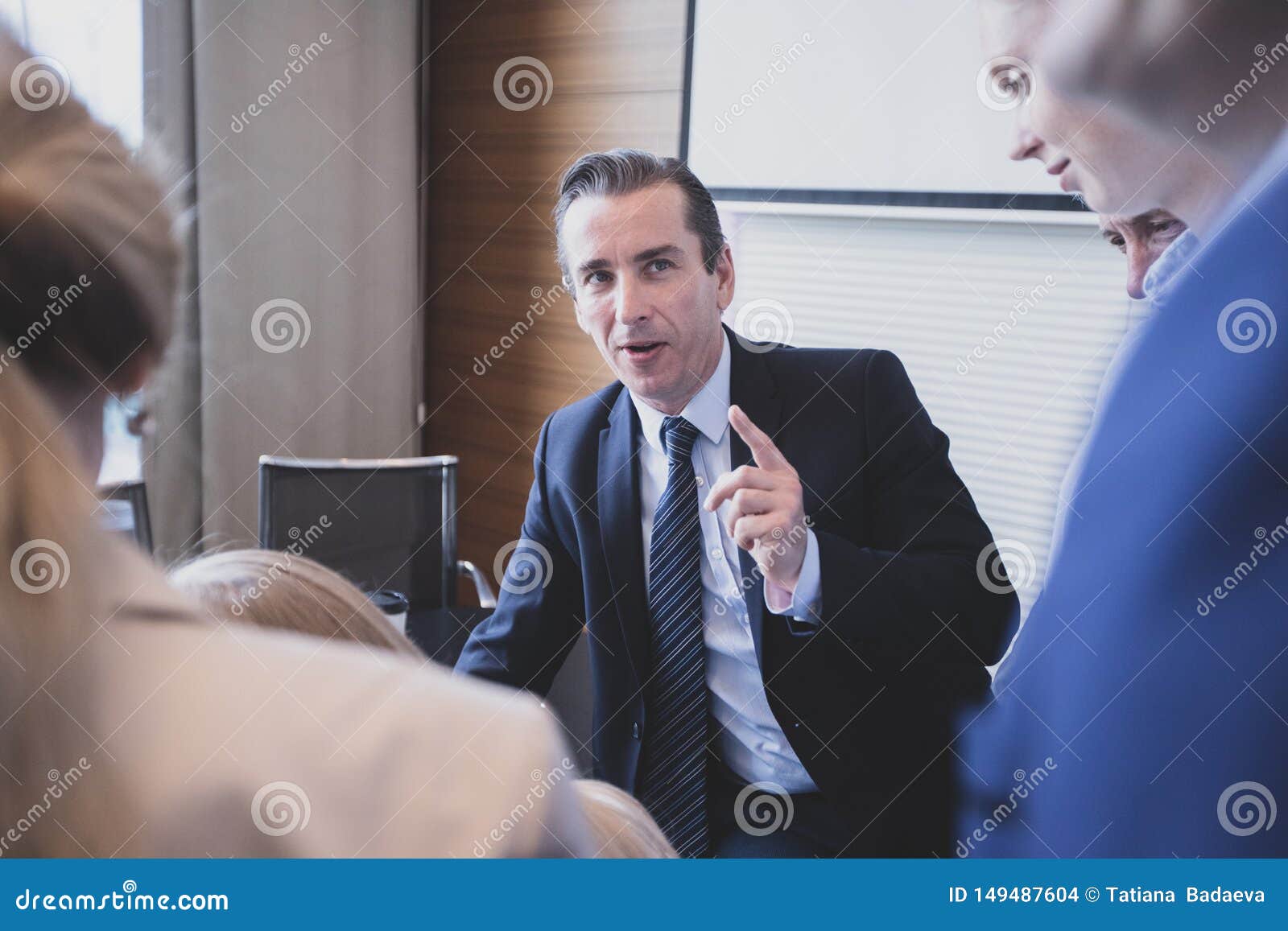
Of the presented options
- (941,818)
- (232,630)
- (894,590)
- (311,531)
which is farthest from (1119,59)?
(311,531)

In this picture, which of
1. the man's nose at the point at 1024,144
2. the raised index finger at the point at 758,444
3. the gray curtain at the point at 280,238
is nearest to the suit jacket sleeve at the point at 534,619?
the raised index finger at the point at 758,444

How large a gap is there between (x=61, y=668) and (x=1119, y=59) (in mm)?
968

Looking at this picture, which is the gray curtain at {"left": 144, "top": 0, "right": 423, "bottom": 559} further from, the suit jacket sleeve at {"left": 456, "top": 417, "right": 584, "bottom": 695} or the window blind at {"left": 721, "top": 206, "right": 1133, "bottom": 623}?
the suit jacket sleeve at {"left": 456, "top": 417, "right": 584, "bottom": 695}

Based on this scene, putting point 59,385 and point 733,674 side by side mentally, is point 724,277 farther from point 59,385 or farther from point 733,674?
point 59,385

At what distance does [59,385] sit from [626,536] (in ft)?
3.02

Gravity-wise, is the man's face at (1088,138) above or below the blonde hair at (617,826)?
above

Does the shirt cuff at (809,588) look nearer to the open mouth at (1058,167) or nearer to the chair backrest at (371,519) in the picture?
the open mouth at (1058,167)

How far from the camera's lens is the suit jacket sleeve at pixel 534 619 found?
1497mm

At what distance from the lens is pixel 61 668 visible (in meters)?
0.63

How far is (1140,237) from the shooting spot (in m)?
1.54

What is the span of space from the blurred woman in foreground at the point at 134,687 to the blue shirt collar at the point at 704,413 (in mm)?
894

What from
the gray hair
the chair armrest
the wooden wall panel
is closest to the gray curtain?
the wooden wall panel

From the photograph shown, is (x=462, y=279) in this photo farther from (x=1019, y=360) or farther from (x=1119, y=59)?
(x=1119, y=59)

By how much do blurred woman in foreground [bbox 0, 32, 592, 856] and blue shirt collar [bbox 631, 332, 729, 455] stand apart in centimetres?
89
